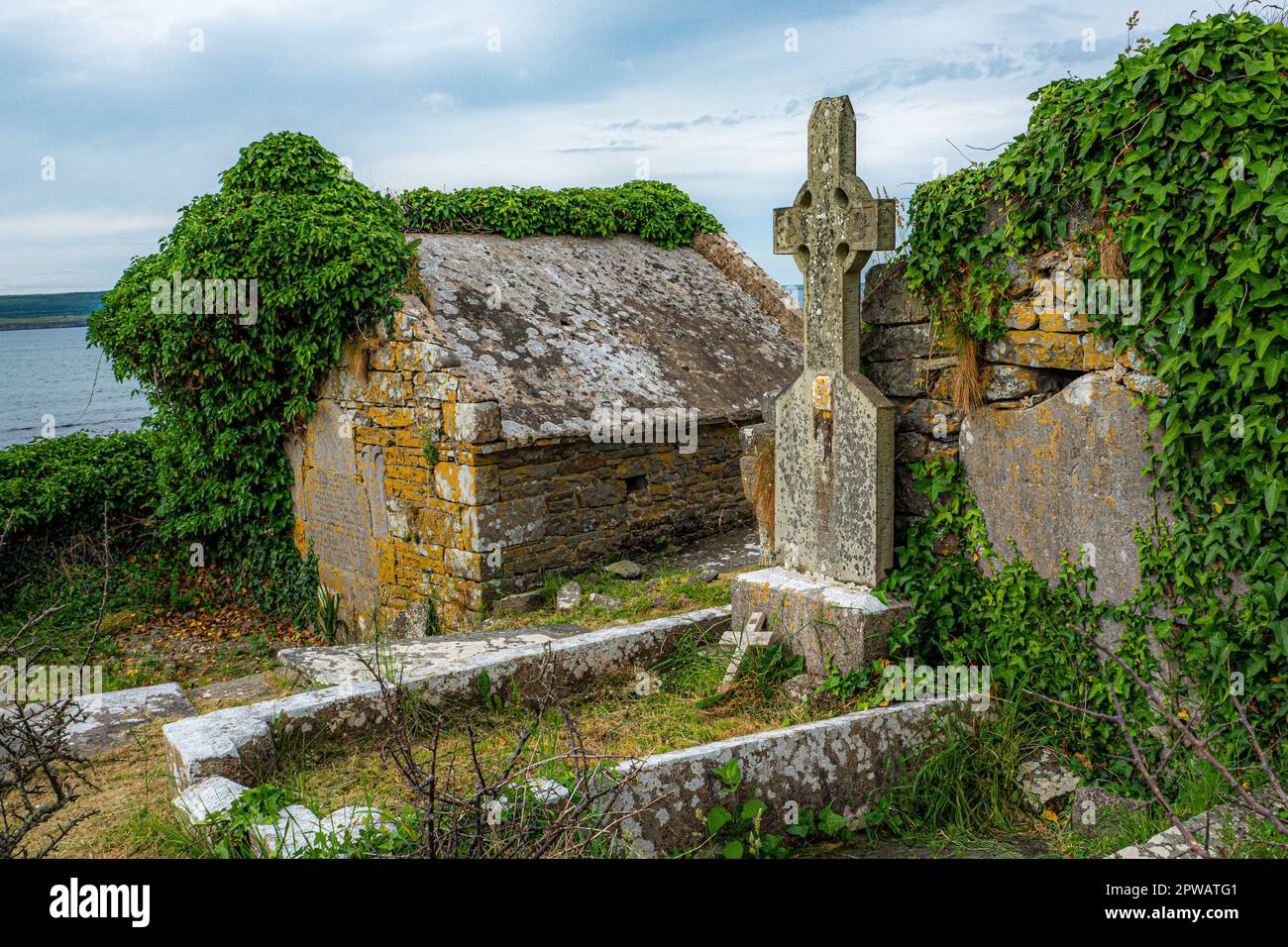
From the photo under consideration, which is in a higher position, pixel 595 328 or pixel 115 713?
pixel 595 328

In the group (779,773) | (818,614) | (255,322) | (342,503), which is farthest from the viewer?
(342,503)

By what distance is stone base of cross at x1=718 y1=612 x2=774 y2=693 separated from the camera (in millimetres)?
5734

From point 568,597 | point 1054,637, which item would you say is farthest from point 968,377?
point 568,597

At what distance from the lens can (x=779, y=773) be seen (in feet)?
14.4

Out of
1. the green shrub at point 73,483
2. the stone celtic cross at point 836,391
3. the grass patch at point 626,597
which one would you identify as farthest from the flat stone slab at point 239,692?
the green shrub at point 73,483

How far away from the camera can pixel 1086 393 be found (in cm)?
482

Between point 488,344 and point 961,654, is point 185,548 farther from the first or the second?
point 961,654

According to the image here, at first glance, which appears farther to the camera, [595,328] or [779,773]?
[595,328]

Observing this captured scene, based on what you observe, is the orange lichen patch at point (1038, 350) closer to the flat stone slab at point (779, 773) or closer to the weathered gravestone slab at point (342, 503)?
the flat stone slab at point (779, 773)

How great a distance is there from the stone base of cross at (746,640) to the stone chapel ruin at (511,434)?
3.52 metres

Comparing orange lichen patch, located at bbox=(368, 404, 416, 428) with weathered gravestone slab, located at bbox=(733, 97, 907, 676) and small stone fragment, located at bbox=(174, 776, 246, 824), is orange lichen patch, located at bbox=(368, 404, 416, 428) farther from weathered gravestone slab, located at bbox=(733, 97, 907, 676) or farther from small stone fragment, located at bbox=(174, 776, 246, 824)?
small stone fragment, located at bbox=(174, 776, 246, 824)

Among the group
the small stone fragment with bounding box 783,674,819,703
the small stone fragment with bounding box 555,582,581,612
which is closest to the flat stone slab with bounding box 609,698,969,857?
the small stone fragment with bounding box 783,674,819,703

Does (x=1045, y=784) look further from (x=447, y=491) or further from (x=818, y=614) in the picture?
(x=447, y=491)

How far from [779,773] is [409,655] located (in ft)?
8.98
